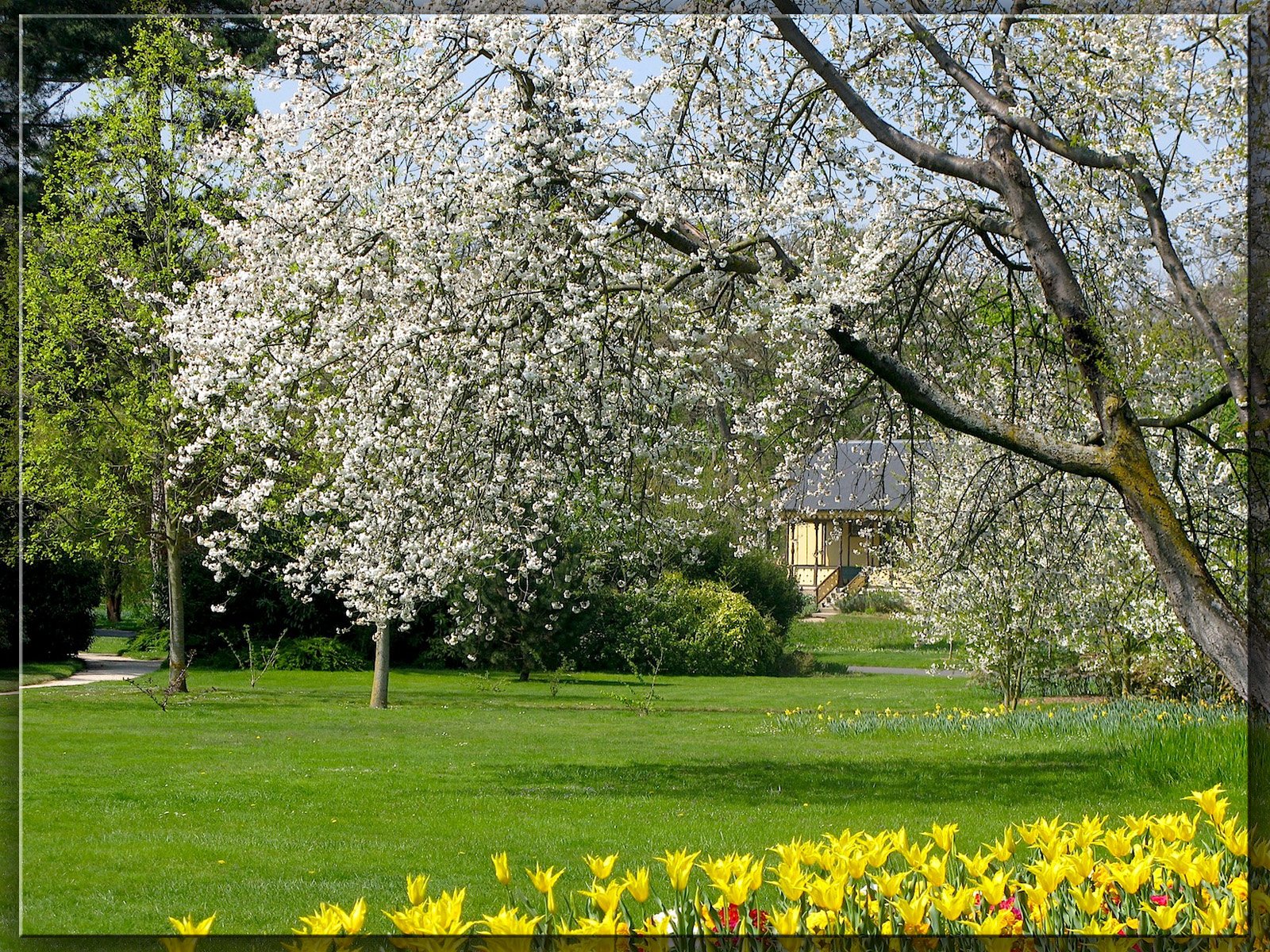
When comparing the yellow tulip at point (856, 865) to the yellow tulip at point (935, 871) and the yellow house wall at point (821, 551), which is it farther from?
the yellow house wall at point (821, 551)

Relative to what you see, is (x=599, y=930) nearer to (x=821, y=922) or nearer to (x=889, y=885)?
(x=821, y=922)

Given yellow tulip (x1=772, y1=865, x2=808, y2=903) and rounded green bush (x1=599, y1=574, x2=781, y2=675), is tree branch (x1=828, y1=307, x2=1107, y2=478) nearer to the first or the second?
yellow tulip (x1=772, y1=865, x2=808, y2=903)

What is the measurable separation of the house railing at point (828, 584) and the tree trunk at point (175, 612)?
12.5m

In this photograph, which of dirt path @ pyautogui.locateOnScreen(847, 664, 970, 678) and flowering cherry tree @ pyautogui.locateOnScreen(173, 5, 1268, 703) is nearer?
flowering cherry tree @ pyautogui.locateOnScreen(173, 5, 1268, 703)

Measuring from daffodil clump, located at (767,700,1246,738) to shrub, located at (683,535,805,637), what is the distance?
5328 mm

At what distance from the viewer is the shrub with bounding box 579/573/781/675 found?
43.5 ft

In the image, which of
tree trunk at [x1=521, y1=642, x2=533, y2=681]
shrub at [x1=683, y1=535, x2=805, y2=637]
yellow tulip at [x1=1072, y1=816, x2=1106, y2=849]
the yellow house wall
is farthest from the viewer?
the yellow house wall

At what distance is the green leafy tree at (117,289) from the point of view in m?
7.08

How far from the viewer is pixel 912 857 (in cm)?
231

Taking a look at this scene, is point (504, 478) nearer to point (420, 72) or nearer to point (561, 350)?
point (561, 350)

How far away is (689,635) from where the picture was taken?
1391 cm

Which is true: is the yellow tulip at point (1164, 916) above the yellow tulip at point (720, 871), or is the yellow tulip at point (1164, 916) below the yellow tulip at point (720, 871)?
below

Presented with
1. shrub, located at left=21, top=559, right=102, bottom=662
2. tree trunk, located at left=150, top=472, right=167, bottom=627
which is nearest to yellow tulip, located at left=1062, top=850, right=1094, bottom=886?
tree trunk, located at left=150, top=472, right=167, bottom=627

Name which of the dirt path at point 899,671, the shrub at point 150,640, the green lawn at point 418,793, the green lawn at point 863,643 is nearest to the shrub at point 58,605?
the green lawn at point 418,793
